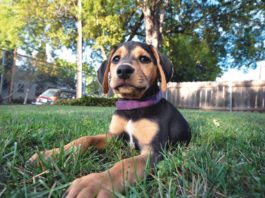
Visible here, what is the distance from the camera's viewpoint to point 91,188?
1.61 meters

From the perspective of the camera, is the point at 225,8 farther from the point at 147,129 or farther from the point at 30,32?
the point at 147,129

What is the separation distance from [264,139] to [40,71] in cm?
2074

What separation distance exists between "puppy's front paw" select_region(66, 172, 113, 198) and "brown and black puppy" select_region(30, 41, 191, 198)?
0.63m

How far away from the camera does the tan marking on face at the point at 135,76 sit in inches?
117

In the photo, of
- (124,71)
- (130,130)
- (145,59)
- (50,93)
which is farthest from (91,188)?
(50,93)

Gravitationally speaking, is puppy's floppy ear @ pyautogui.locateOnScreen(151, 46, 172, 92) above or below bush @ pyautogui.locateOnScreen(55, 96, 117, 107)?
above

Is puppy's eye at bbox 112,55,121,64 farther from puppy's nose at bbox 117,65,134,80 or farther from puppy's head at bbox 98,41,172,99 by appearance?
puppy's nose at bbox 117,65,134,80

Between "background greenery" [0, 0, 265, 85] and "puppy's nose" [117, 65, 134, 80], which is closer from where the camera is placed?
"puppy's nose" [117, 65, 134, 80]

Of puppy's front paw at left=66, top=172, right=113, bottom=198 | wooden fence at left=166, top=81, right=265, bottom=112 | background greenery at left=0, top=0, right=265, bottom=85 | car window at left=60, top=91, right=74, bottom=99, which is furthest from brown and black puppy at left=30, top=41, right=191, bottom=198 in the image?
car window at left=60, top=91, right=74, bottom=99

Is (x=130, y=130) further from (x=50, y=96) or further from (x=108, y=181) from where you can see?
(x=50, y=96)

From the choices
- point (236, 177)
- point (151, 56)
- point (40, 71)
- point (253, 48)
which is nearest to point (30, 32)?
point (40, 71)

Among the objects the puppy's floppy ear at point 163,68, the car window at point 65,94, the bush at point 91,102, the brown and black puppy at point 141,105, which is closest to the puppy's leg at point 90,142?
the brown and black puppy at point 141,105

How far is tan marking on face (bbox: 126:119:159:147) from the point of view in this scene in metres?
2.74

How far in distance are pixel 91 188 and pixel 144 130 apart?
4.13ft
